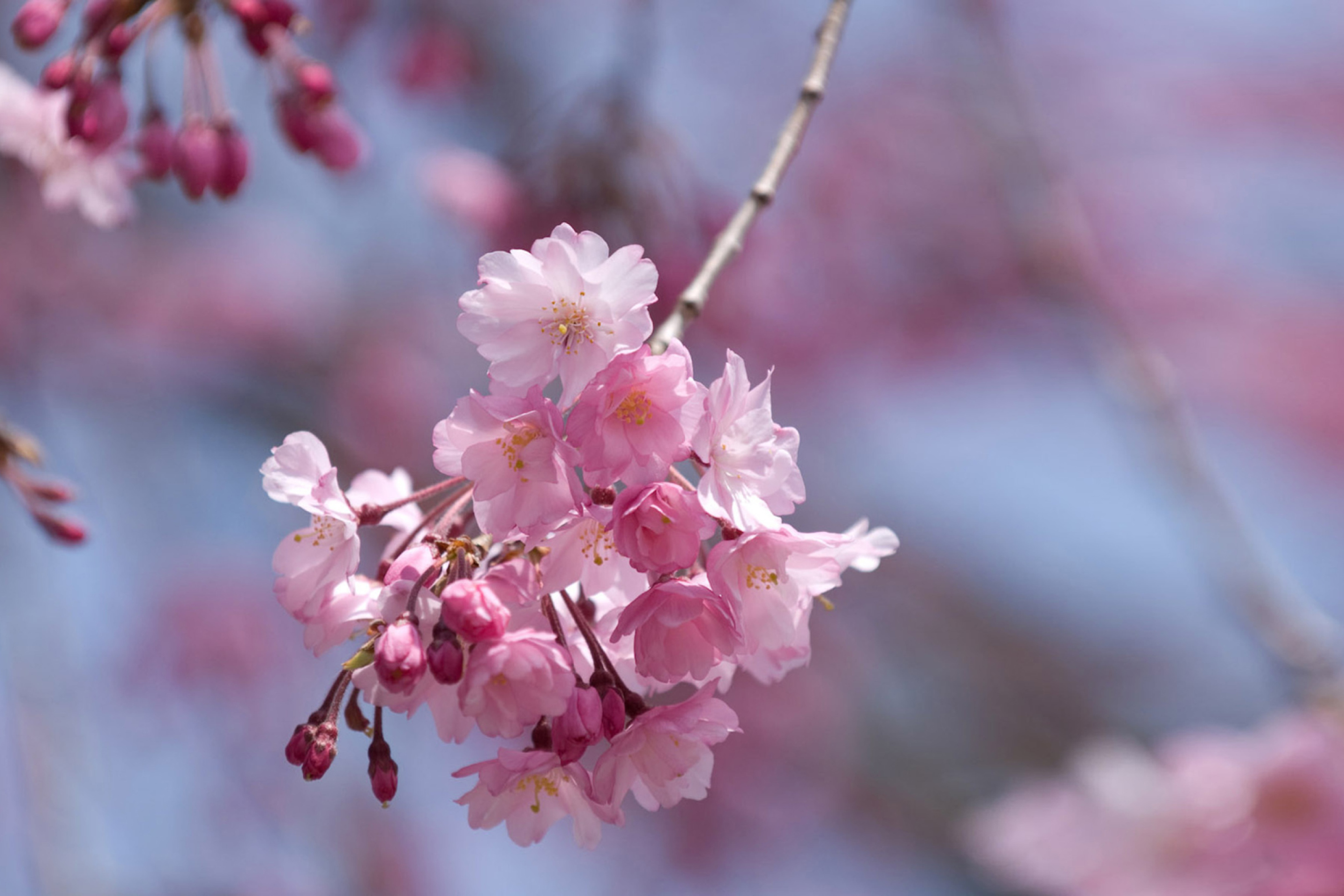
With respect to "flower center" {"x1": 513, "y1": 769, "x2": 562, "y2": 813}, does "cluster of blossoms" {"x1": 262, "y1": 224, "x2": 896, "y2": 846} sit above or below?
above

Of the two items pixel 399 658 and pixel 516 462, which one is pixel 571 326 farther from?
pixel 399 658

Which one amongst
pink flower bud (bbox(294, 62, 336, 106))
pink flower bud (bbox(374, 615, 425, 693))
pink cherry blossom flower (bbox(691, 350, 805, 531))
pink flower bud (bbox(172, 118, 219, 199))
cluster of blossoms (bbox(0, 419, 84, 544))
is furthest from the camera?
pink flower bud (bbox(294, 62, 336, 106))

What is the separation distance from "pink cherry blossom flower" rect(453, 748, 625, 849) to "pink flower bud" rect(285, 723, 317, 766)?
137 millimetres

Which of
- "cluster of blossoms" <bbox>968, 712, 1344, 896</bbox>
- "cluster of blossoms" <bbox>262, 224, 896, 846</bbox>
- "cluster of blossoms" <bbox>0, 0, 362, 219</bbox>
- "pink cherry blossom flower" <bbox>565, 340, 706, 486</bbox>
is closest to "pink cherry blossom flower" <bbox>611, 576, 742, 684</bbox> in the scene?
"cluster of blossoms" <bbox>262, 224, 896, 846</bbox>

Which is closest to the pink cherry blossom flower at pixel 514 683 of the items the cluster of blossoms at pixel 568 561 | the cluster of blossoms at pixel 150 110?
the cluster of blossoms at pixel 568 561

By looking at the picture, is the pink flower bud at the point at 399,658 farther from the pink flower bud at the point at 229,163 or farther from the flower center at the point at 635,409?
the pink flower bud at the point at 229,163

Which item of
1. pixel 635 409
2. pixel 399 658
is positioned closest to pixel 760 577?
pixel 635 409

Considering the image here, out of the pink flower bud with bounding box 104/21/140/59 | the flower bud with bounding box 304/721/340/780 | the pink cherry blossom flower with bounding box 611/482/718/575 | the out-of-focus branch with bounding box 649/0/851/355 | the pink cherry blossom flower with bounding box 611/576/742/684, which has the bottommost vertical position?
the flower bud with bounding box 304/721/340/780

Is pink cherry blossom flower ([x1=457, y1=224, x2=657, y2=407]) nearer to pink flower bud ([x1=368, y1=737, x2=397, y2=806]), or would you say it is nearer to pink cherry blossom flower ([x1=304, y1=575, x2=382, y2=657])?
pink cherry blossom flower ([x1=304, y1=575, x2=382, y2=657])

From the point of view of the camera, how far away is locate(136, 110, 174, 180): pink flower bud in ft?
5.62

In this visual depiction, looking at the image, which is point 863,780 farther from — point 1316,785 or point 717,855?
point 1316,785

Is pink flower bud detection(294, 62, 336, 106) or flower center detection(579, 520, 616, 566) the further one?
pink flower bud detection(294, 62, 336, 106)

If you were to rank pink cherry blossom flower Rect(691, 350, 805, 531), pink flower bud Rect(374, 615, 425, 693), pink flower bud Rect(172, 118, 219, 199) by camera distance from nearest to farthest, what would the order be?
pink flower bud Rect(374, 615, 425, 693) < pink cherry blossom flower Rect(691, 350, 805, 531) < pink flower bud Rect(172, 118, 219, 199)

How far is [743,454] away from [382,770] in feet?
1.45
